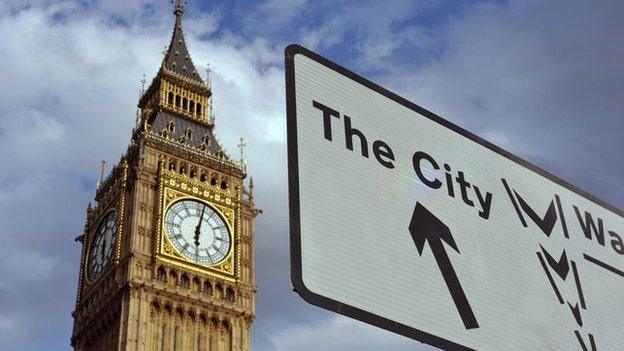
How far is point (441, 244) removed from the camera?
189 inches

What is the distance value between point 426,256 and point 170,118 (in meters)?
67.8

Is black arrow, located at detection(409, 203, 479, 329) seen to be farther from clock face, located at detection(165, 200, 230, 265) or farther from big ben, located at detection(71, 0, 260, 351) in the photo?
clock face, located at detection(165, 200, 230, 265)

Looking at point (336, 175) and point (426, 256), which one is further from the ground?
point (336, 175)

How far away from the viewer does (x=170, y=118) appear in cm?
7125

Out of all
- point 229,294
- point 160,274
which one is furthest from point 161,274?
point 229,294

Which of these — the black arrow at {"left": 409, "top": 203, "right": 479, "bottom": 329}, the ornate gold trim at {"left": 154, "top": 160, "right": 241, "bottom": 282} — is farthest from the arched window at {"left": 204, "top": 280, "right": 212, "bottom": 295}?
the black arrow at {"left": 409, "top": 203, "right": 479, "bottom": 329}

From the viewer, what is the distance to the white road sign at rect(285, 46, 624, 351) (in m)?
4.27

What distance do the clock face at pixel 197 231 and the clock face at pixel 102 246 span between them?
4.65 m

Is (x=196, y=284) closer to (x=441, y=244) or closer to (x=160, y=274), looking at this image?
(x=160, y=274)

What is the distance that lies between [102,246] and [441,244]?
210ft

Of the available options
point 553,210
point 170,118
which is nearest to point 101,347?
point 170,118

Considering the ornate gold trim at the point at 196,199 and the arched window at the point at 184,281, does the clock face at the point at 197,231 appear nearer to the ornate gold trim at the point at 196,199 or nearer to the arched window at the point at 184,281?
the ornate gold trim at the point at 196,199

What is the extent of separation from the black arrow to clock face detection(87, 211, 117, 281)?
200 ft

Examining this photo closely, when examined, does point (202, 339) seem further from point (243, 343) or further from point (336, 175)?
point (336, 175)
